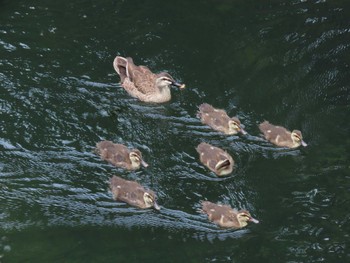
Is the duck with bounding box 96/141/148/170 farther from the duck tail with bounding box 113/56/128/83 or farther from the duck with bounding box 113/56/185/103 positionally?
the duck tail with bounding box 113/56/128/83

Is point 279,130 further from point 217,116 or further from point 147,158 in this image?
point 147,158

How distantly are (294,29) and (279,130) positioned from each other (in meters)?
3.11

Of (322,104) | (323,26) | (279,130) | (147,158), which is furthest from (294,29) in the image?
(147,158)

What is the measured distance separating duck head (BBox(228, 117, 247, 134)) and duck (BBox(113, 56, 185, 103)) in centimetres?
111

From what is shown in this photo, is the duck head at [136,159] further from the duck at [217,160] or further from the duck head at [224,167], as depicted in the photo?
the duck head at [224,167]

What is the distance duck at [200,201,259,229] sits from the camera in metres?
7.66

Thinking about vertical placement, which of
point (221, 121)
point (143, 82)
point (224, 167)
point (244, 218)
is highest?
point (143, 82)

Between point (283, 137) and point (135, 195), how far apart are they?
245 centimetres

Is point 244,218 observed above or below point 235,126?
below

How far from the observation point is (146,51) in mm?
10727

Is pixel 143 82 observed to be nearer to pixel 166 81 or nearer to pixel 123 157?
pixel 166 81

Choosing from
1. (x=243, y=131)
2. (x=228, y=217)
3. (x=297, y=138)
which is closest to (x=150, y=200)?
(x=228, y=217)

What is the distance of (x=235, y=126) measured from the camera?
29.9 feet

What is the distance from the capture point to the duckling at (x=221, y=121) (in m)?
9.13
